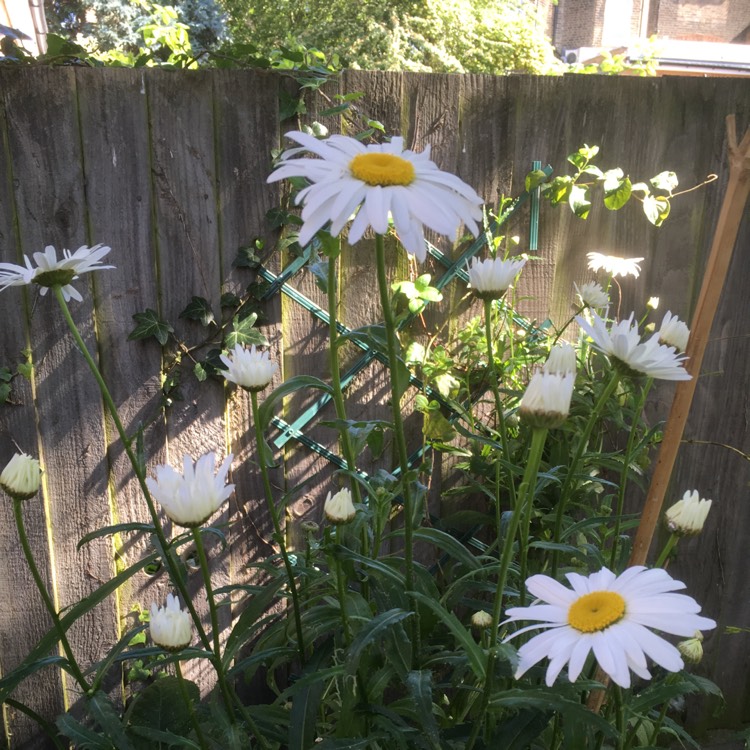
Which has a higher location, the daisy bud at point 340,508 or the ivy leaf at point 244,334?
the daisy bud at point 340,508

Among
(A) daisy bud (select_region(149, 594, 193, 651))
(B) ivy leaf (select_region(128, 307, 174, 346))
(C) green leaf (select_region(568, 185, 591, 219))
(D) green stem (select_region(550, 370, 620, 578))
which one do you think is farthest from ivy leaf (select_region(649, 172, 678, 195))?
(A) daisy bud (select_region(149, 594, 193, 651))

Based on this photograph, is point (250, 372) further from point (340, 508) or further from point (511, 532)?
point (511, 532)

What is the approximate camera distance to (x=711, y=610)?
200 cm

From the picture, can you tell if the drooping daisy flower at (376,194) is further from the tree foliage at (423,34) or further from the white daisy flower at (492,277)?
the tree foliage at (423,34)

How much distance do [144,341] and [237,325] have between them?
0.22 m

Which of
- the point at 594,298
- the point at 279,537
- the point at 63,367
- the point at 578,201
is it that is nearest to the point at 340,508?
the point at 279,537

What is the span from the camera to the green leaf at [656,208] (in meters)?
1.67

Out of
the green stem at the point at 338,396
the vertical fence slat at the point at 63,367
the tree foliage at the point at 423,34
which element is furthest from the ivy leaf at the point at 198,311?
the tree foliage at the point at 423,34

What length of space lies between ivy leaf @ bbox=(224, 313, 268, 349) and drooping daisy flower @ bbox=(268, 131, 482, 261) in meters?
0.87

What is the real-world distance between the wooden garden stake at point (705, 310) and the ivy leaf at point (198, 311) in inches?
41.5

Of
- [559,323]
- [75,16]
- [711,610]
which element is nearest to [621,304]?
[559,323]

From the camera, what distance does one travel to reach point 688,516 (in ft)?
2.80

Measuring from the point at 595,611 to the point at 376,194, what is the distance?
47 centimetres

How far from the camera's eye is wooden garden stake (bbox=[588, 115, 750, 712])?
872 mm
